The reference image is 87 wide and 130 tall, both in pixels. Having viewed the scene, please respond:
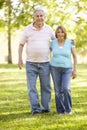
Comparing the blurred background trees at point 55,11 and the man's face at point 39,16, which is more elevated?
the man's face at point 39,16

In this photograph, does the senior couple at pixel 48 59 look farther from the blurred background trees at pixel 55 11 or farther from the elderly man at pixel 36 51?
the blurred background trees at pixel 55 11

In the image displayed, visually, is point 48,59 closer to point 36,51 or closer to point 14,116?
point 36,51

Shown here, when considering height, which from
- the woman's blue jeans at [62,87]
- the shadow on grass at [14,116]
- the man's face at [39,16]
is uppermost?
the man's face at [39,16]

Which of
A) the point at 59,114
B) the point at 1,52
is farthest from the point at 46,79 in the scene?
the point at 1,52

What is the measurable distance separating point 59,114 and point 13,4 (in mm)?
18752

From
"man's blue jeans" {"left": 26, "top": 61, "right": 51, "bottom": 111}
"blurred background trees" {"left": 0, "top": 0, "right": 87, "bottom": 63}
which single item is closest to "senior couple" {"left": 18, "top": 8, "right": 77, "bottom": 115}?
"man's blue jeans" {"left": 26, "top": 61, "right": 51, "bottom": 111}

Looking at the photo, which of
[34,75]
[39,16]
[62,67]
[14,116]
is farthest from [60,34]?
[14,116]

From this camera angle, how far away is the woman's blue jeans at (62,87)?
9734mm

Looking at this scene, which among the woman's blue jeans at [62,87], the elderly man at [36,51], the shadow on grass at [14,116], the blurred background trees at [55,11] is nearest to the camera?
the shadow on grass at [14,116]

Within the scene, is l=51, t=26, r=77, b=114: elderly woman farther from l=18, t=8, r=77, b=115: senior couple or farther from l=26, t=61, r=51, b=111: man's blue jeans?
l=26, t=61, r=51, b=111: man's blue jeans

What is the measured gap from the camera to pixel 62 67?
32.0 ft

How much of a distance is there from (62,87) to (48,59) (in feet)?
2.13

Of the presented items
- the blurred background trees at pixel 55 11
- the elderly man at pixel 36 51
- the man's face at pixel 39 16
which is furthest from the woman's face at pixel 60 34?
the blurred background trees at pixel 55 11

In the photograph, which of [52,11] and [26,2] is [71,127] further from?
[52,11]
